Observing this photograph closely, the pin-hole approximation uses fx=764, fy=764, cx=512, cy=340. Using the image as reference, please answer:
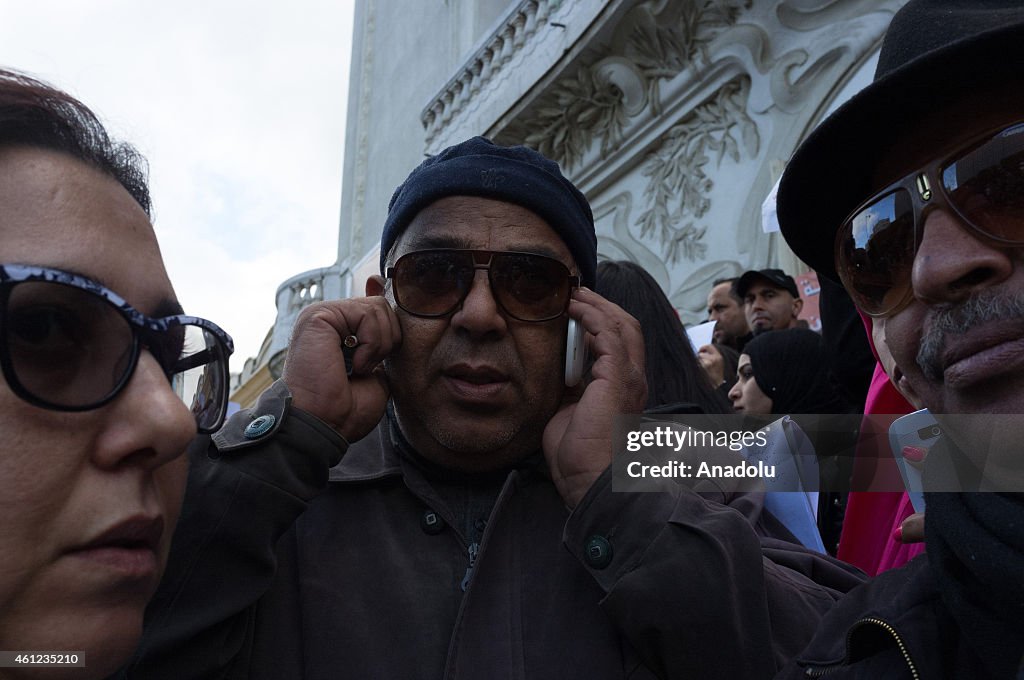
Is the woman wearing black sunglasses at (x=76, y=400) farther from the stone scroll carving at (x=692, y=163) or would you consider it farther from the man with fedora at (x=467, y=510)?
the stone scroll carving at (x=692, y=163)

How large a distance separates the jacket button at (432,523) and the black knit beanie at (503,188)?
0.66m

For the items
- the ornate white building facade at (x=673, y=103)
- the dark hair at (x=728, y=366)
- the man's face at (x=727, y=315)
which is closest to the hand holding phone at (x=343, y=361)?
the ornate white building facade at (x=673, y=103)

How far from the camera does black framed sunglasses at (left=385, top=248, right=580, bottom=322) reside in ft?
5.27

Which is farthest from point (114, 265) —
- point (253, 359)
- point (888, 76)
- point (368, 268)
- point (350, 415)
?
point (253, 359)

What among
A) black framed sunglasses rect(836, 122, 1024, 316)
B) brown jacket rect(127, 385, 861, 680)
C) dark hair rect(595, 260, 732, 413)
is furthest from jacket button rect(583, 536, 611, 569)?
dark hair rect(595, 260, 732, 413)

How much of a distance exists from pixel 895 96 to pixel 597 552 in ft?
2.91

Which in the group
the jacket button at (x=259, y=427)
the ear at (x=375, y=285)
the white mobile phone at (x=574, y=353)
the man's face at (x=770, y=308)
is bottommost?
the jacket button at (x=259, y=427)

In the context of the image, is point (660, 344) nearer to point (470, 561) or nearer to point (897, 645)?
point (470, 561)

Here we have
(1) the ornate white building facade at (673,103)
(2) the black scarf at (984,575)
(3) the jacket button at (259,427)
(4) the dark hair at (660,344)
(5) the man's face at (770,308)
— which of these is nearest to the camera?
(2) the black scarf at (984,575)

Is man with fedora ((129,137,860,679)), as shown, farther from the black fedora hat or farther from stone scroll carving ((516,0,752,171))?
stone scroll carving ((516,0,752,171))

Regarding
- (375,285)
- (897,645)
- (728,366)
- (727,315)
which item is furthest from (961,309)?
(727,315)

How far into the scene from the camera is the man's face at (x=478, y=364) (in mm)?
1552

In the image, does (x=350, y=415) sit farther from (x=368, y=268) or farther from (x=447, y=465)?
(x=368, y=268)

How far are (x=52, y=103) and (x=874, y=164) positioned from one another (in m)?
1.31
